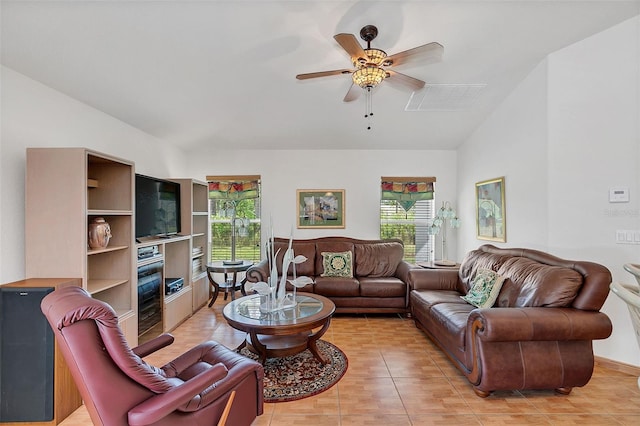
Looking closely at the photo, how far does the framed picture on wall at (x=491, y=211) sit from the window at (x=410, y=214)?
0.86m

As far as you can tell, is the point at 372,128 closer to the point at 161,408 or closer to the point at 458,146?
the point at 458,146

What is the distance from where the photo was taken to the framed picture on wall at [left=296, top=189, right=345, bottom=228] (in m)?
4.89

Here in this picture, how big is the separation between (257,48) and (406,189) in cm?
326

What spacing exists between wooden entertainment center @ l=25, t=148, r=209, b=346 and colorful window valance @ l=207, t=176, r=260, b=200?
1.69 feet

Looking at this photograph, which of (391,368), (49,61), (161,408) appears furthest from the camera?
(391,368)

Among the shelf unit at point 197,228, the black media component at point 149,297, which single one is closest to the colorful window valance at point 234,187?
the shelf unit at point 197,228

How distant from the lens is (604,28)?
8.61ft

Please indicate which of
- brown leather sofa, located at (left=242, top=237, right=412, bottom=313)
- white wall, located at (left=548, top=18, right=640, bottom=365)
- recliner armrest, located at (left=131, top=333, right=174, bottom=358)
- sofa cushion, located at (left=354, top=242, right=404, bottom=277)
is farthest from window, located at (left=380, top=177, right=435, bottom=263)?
recliner armrest, located at (left=131, top=333, right=174, bottom=358)

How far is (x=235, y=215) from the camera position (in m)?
4.83

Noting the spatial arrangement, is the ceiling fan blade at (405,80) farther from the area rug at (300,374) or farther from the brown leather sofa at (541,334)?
the area rug at (300,374)

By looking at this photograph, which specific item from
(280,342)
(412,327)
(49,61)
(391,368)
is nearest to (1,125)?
(49,61)

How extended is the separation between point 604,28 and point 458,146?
7.43 ft

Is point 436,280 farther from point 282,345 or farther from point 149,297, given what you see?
point 149,297

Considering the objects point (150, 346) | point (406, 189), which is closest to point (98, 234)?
point (150, 346)
